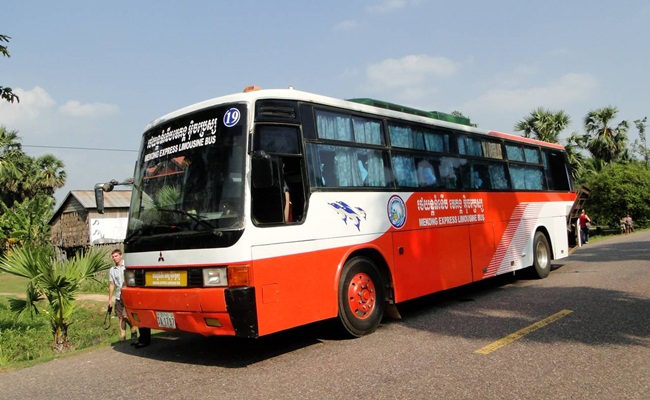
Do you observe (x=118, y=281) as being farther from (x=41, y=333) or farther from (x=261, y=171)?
(x=41, y=333)

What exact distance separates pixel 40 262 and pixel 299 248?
15.9 ft

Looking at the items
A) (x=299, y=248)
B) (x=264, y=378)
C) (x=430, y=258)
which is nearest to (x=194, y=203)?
(x=299, y=248)

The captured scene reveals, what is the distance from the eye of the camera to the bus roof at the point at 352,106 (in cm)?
599

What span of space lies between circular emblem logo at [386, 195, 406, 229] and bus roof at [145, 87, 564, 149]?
128 cm

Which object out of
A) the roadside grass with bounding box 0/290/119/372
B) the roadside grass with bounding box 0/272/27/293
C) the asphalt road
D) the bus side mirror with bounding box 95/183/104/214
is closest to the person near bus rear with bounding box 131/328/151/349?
the asphalt road

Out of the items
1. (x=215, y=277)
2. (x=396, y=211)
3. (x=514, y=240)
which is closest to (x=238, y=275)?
(x=215, y=277)

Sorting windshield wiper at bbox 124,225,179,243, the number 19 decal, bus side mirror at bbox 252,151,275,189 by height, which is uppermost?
the number 19 decal

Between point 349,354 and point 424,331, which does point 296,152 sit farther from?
point 424,331

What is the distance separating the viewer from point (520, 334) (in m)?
6.36

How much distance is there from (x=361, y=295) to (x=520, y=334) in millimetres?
1993

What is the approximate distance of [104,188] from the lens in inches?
277

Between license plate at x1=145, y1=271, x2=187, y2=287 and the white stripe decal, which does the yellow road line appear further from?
license plate at x1=145, y1=271, x2=187, y2=287

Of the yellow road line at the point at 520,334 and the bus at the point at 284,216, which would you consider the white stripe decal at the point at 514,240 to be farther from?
the yellow road line at the point at 520,334

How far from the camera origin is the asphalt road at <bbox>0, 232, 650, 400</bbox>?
461cm
